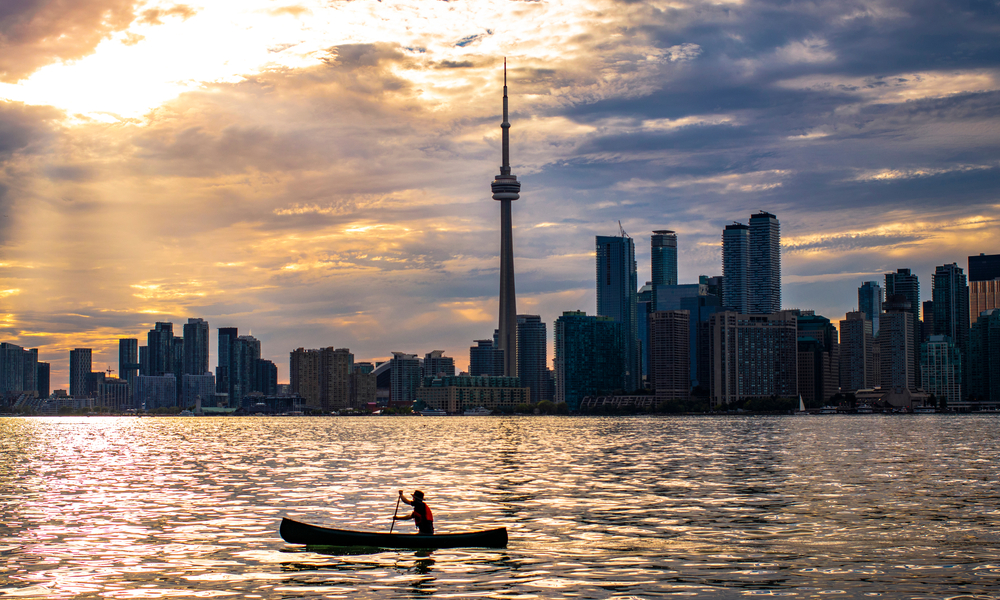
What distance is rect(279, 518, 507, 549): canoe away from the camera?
37812 mm

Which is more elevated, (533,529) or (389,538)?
(389,538)

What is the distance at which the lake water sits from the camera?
31.6m

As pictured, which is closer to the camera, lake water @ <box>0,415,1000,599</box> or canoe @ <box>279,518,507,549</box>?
lake water @ <box>0,415,1000,599</box>

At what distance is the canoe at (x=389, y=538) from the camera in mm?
37812

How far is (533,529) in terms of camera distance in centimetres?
4359

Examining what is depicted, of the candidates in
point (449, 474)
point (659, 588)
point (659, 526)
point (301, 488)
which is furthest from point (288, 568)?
point (449, 474)

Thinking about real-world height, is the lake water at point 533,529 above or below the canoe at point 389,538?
below

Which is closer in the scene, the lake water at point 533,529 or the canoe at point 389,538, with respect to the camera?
the lake water at point 533,529

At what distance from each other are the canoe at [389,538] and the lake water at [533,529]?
49 centimetres

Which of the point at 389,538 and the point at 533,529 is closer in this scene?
the point at 389,538

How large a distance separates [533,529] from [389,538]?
26.8 feet

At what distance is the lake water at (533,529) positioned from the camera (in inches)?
1243

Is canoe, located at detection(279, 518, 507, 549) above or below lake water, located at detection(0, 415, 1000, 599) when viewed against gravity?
above

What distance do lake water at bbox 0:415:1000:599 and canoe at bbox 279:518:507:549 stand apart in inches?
19.4
